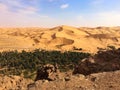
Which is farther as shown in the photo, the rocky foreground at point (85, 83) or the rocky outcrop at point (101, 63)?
the rocky outcrop at point (101, 63)

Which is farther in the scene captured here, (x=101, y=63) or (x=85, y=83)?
(x=101, y=63)

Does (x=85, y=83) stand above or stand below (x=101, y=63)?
above

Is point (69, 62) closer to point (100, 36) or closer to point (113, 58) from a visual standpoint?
point (113, 58)

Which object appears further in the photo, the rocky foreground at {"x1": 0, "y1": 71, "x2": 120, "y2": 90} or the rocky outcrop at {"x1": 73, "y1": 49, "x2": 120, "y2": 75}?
the rocky outcrop at {"x1": 73, "y1": 49, "x2": 120, "y2": 75}

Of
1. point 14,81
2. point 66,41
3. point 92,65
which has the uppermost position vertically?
point 92,65

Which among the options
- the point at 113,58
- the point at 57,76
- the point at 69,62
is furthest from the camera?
the point at 69,62

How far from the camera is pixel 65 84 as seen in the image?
986cm

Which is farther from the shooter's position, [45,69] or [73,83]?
[45,69]

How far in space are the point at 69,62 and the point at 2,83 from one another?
2321 cm

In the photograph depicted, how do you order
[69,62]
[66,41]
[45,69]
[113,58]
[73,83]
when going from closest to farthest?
[73,83], [113,58], [45,69], [69,62], [66,41]

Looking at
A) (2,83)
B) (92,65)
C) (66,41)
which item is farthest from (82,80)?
(66,41)

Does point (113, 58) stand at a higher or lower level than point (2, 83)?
higher

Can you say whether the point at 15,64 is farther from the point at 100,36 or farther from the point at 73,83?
the point at 100,36

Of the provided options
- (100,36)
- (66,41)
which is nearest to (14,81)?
(66,41)
